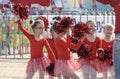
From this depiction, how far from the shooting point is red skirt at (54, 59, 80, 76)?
6.64 meters

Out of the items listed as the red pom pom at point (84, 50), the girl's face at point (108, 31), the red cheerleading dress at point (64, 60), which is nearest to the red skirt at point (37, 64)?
the red cheerleading dress at point (64, 60)

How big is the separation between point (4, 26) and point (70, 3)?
201 inches

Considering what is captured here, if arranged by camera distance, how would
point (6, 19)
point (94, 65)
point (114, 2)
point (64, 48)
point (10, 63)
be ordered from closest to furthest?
1. point (114, 2)
2. point (64, 48)
3. point (94, 65)
4. point (10, 63)
5. point (6, 19)

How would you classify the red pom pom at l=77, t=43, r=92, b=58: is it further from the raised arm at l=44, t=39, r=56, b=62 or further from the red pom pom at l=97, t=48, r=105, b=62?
the raised arm at l=44, t=39, r=56, b=62

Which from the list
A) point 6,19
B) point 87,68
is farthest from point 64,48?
point 6,19

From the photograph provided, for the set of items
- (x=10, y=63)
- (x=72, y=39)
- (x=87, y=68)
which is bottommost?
(x=10, y=63)

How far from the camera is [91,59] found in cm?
723

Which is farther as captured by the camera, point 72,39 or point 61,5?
point 61,5

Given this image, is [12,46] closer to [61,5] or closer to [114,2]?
[61,5]

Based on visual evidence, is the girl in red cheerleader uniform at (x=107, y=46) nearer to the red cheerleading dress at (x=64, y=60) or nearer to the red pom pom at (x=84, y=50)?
the red pom pom at (x=84, y=50)

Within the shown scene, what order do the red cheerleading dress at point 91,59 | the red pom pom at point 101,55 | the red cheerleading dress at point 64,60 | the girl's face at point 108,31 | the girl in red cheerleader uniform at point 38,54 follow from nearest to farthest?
the red cheerleading dress at point 64,60, the red pom pom at point 101,55, the girl in red cheerleader uniform at point 38,54, the red cheerleading dress at point 91,59, the girl's face at point 108,31

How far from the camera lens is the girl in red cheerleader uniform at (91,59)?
720cm

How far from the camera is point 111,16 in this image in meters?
14.0

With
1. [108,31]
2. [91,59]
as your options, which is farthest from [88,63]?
[108,31]
